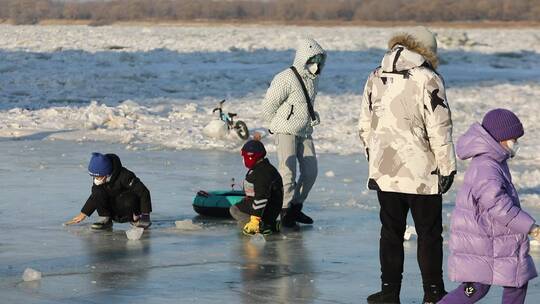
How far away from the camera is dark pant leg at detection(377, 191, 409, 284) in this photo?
771cm

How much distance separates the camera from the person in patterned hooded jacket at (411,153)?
754 cm

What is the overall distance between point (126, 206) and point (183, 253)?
118 cm

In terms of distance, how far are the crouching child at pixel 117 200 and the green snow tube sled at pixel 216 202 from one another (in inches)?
39.4

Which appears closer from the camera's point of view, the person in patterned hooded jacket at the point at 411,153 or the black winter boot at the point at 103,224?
the person in patterned hooded jacket at the point at 411,153

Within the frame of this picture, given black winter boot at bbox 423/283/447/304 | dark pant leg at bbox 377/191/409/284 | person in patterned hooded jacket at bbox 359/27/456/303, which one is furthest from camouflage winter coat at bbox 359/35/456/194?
black winter boot at bbox 423/283/447/304

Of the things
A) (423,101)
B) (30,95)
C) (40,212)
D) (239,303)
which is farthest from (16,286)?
(30,95)

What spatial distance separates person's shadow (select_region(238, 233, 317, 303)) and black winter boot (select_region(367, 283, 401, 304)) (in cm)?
37

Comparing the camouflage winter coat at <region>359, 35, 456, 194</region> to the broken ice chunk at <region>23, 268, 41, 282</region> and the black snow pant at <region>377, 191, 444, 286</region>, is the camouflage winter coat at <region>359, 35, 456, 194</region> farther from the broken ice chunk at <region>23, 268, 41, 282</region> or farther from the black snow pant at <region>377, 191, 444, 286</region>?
the broken ice chunk at <region>23, 268, 41, 282</region>

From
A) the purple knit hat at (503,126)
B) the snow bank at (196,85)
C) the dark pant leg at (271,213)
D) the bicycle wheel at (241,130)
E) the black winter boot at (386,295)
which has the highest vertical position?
the purple knit hat at (503,126)

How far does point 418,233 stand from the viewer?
7668 mm

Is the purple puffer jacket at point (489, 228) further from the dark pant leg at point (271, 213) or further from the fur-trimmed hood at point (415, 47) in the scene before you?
the dark pant leg at point (271, 213)

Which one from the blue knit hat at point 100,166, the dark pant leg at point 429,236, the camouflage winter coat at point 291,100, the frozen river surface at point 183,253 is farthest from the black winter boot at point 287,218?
the dark pant leg at point 429,236

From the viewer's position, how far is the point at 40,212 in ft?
37.4

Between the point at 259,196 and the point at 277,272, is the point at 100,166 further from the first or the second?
the point at 277,272
